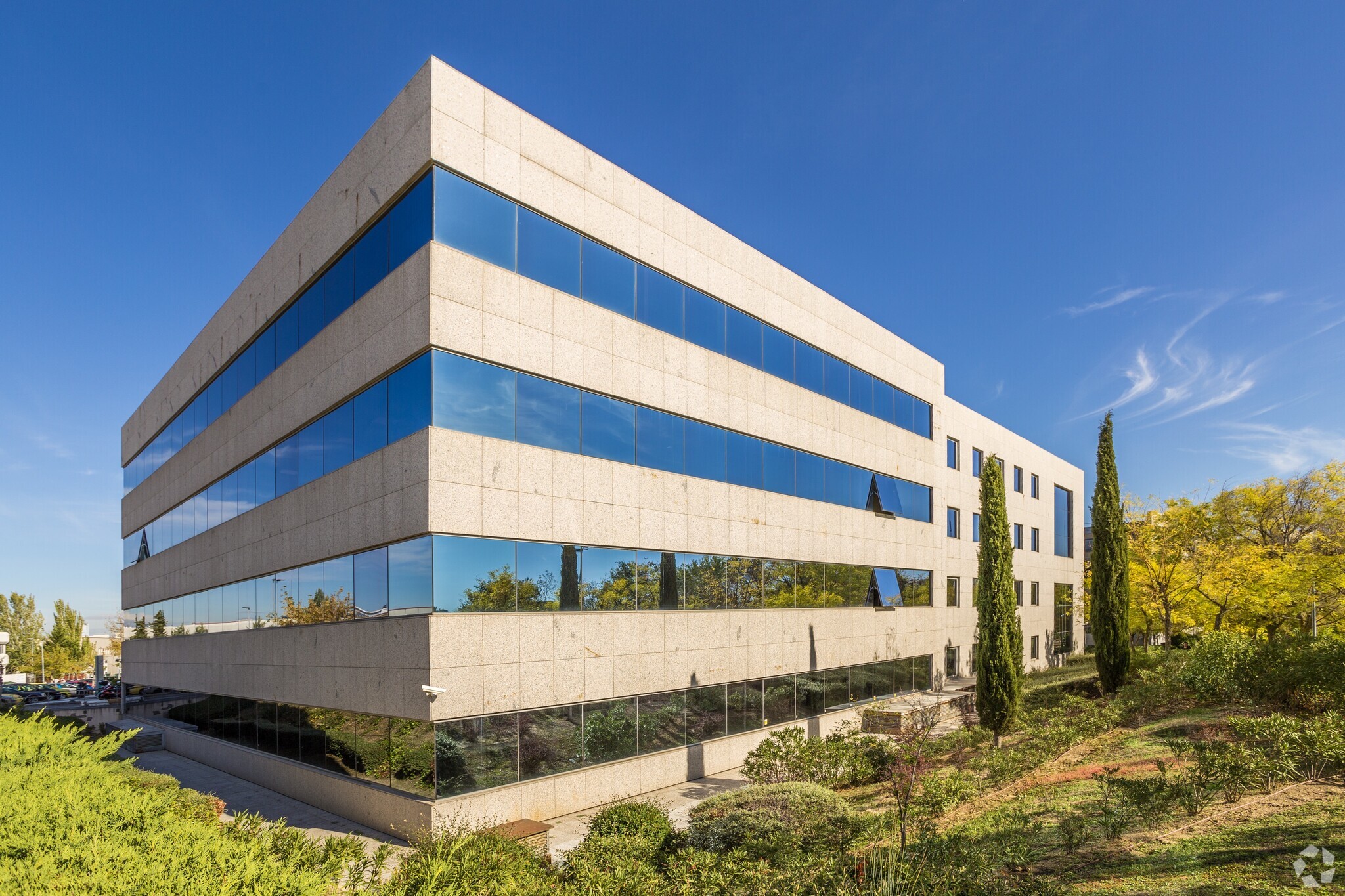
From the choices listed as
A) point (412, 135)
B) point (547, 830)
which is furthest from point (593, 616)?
point (412, 135)

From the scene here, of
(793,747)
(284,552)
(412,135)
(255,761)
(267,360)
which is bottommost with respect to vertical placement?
(255,761)

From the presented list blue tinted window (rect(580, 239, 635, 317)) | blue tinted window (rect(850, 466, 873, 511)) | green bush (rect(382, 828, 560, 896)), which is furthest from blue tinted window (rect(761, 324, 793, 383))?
green bush (rect(382, 828, 560, 896))

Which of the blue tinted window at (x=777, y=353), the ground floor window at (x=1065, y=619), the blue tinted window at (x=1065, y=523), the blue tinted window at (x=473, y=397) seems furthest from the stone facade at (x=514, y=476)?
the blue tinted window at (x=1065, y=523)

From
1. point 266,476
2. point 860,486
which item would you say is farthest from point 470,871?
point 860,486

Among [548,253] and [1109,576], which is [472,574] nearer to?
[548,253]

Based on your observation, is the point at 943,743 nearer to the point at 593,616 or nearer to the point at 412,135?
the point at 593,616

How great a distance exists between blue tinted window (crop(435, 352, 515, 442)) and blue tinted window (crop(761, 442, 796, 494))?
9.08 meters

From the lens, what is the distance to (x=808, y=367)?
24.5 m

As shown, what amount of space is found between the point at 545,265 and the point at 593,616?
26.0 feet

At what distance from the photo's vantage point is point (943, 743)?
19.0 m

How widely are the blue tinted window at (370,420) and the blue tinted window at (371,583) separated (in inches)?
90.1

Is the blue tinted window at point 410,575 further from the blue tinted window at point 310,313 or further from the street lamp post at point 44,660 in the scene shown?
the street lamp post at point 44,660

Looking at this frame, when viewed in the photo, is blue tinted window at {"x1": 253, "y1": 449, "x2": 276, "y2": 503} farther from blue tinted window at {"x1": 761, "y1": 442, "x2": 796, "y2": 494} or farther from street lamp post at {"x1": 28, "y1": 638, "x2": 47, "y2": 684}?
street lamp post at {"x1": 28, "y1": 638, "x2": 47, "y2": 684}

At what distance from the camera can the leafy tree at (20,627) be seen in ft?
267
